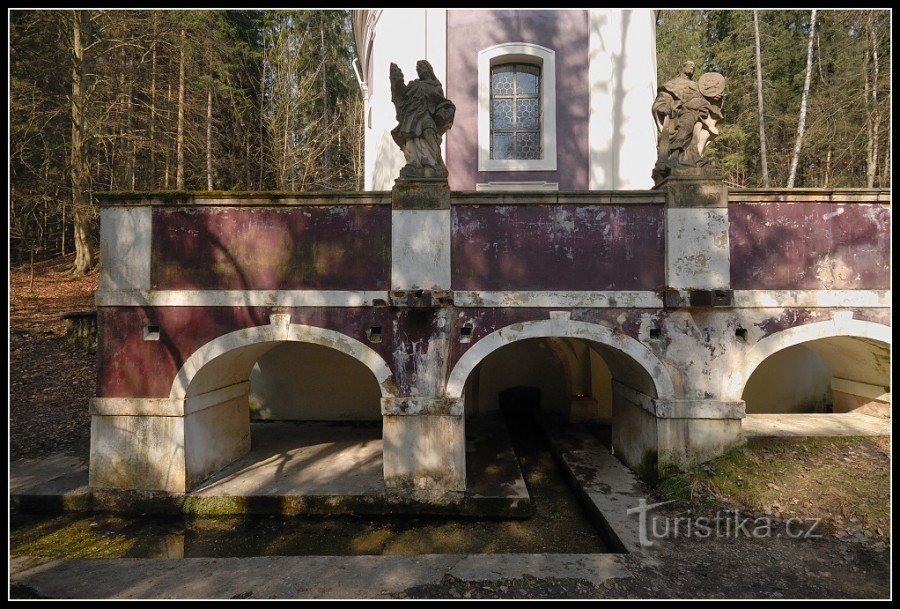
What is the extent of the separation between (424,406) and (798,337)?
19.3 feet

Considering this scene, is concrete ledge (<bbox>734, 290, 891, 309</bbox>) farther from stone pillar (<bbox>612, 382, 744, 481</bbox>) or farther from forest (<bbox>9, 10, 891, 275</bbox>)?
forest (<bbox>9, 10, 891, 275</bbox>)

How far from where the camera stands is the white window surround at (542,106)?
1102cm

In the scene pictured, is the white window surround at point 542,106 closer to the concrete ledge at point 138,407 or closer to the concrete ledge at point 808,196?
the concrete ledge at point 808,196

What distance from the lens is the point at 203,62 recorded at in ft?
53.8

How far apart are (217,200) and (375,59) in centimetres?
759

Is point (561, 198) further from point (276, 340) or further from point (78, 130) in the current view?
point (78, 130)

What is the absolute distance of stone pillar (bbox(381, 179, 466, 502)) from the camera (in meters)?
6.91

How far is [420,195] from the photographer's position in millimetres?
7008

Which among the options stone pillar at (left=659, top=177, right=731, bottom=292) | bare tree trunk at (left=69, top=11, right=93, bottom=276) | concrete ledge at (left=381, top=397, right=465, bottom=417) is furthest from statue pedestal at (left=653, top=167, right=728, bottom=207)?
bare tree trunk at (left=69, top=11, right=93, bottom=276)

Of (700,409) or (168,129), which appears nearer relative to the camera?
(700,409)

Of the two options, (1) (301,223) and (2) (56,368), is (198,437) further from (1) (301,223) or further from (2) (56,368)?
(2) (56,368)

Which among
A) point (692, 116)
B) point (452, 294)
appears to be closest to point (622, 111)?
point (692, 116)

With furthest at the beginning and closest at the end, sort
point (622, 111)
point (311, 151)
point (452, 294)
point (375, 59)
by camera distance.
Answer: point (311, 151) → point (375, 59) → point (622, 111) → point (452, 294)
